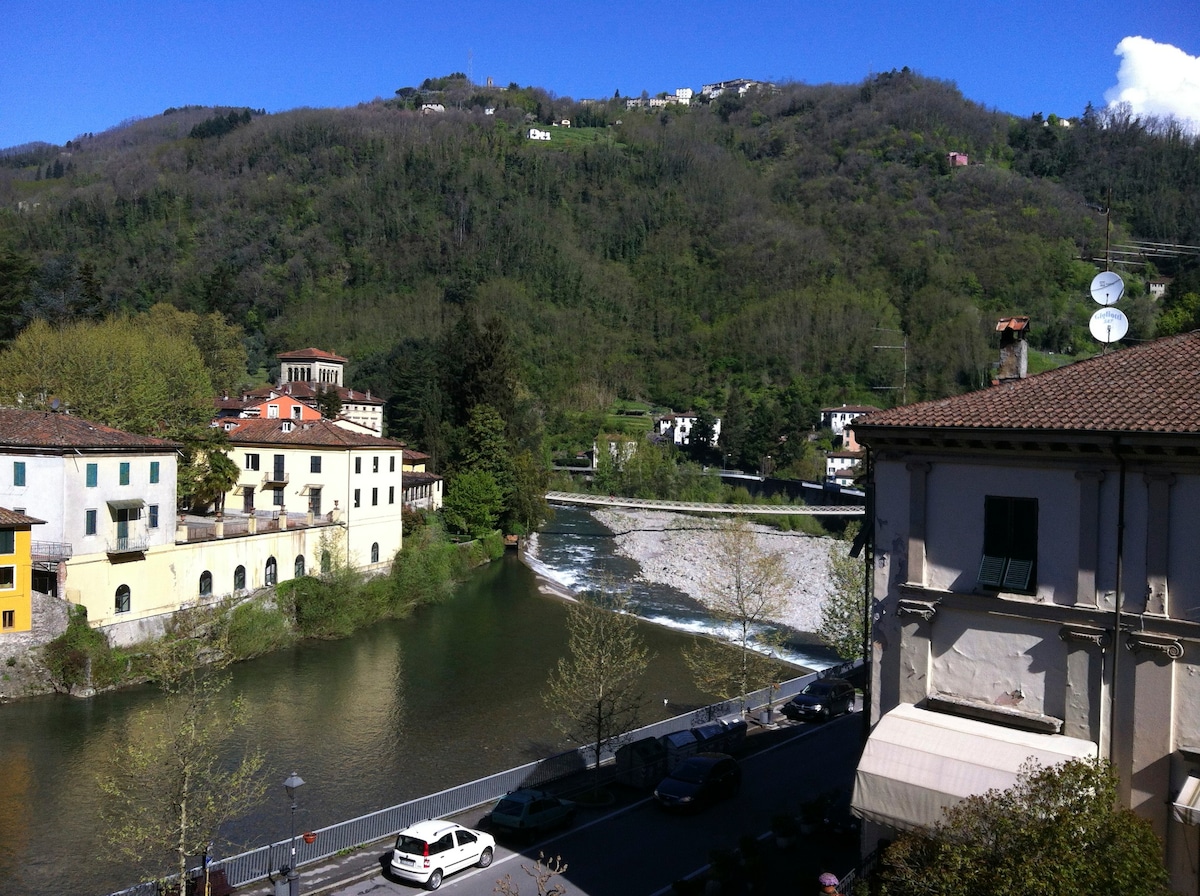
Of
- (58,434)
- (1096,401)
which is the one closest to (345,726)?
(58,434)

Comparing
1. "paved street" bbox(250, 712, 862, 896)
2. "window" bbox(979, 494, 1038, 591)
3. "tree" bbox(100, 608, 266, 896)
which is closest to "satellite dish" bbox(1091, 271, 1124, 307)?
"window" bbox(979, 494, 1038, 591)

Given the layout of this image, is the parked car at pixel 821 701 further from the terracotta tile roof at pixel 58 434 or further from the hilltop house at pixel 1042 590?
the terracotta tile roof at pixel 58 434

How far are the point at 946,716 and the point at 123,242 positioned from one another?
6010 inches

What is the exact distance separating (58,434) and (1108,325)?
27.3m

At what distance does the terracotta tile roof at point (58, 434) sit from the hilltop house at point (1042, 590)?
24637mm

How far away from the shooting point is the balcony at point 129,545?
1125 inches

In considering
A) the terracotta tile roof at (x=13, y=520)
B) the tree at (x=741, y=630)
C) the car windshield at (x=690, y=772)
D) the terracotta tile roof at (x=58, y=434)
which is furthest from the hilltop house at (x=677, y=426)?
the car windshield at (x=690, y=772)

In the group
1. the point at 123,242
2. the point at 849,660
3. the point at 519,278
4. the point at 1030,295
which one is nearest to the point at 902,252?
the point at 1030,295

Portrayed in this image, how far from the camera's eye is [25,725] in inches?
927

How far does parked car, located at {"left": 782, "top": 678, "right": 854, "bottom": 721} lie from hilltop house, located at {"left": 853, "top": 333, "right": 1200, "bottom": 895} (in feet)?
41.4

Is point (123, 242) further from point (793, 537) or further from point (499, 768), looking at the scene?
point (499, 768)

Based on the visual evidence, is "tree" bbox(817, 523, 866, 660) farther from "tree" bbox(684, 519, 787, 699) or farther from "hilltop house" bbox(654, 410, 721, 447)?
"hilltop house" bbox(654, 410, 721, 447)

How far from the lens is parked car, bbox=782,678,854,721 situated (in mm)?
23797

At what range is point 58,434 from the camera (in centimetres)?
2820
